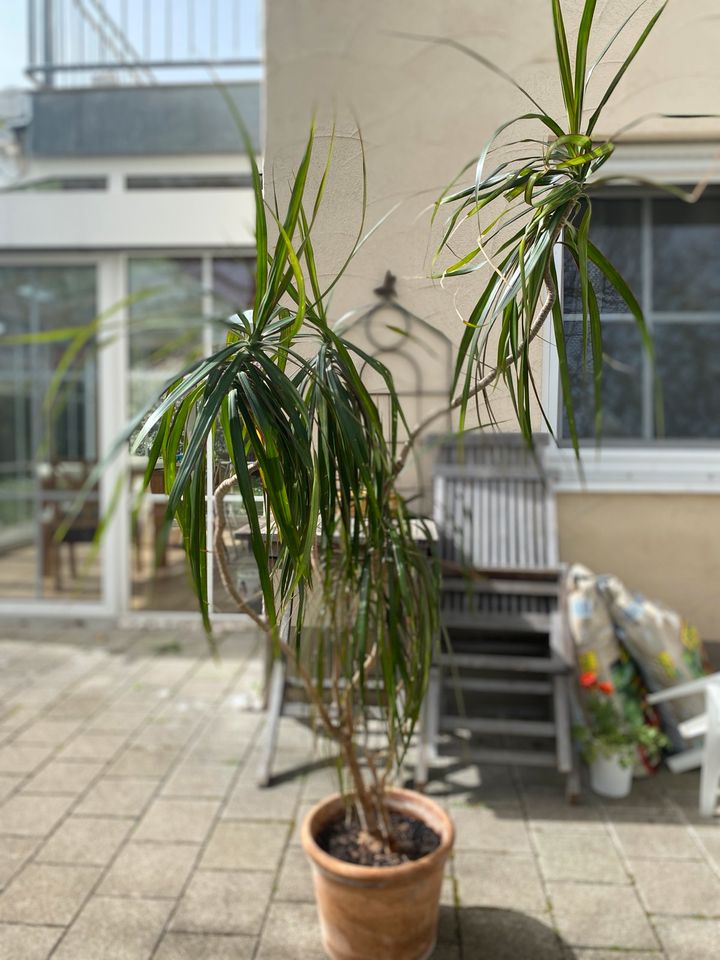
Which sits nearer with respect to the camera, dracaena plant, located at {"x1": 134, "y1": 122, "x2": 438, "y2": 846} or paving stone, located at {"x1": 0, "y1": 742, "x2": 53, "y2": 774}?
dracaena plant, located at {"x1": 134, "y1": 122, "x2": 438, "y2": 846}

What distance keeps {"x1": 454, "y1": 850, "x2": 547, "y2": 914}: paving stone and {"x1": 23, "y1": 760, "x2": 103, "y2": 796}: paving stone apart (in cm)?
127

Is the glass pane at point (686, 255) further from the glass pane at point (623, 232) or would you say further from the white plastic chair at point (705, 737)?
the white plastic chair at point (705, 737)

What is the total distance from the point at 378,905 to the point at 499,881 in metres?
0.54

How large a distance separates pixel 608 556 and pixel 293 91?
205 centimetres

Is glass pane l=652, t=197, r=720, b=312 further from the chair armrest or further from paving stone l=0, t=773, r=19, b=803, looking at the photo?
paving stone l=0, t=773, r=19, b=803

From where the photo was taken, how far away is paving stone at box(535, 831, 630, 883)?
210 centimetres

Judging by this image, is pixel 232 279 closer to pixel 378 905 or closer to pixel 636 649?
pixel 636 649

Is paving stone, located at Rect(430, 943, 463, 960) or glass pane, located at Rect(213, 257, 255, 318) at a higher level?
glass pane, located at Rect(213, 257, 255, 318)

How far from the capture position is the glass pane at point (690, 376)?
3.33 metres

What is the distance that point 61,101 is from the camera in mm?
4285

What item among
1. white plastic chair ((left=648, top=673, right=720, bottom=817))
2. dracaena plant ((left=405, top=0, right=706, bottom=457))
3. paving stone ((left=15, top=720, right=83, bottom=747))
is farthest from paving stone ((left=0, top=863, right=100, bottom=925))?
white plastic chair ((left=648, top=673, right=720, bottom=817))

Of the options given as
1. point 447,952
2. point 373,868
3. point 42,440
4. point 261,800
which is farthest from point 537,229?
point 42,440

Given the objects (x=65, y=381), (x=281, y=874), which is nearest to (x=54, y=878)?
(x=281, y=874)

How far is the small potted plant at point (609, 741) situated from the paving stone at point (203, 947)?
4.07 ft
